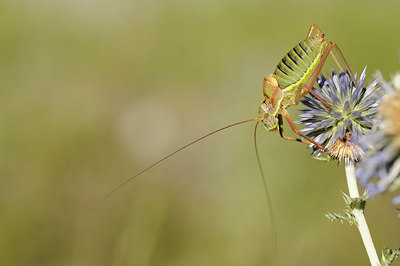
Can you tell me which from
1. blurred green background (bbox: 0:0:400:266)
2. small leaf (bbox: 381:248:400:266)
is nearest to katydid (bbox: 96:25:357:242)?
small leaf (bbox: 381:248:400:266)

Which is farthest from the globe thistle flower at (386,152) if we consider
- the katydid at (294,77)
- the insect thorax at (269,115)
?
the insect thorax at (269,115)

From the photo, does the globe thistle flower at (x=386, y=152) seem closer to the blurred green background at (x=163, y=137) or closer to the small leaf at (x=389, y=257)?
the small leaf at (x=389, y=257)

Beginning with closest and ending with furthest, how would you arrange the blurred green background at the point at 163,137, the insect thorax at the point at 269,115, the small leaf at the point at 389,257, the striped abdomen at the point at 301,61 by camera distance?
1. the small leaf at the point at 389,257
2. the striped abdomen at the point at 301,61
3. the insect thorax at the point at 269,115
4. the blurred green background at the point at 163,137

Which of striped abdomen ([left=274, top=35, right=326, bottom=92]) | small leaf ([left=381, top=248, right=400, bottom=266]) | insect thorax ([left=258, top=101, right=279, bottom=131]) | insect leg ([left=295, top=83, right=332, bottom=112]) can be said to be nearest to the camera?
small leaf ([left=381, top=248, right=400, bottom=266])

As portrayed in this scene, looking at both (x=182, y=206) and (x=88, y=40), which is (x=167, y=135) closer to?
(x=182, y=206)

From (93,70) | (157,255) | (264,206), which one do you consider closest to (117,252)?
(157,255)

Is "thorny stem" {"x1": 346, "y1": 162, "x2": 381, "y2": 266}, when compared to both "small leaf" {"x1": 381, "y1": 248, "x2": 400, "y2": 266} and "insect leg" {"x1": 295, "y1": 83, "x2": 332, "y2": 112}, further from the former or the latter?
"insect leg" {"x1": 295, "y1": 83, "x2": 332, "y2": 112}
